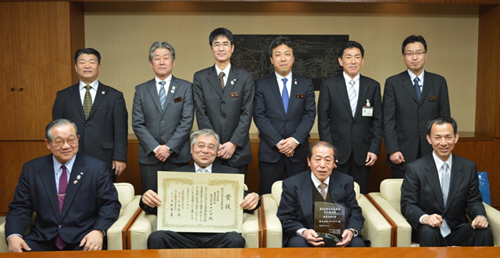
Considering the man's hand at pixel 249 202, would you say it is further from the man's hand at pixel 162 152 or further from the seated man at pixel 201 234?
the man's hand at pixel 162 152

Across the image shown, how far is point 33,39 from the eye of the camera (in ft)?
17.1

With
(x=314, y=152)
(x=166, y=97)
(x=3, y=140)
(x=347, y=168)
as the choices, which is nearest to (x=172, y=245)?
(x=314, y=152)

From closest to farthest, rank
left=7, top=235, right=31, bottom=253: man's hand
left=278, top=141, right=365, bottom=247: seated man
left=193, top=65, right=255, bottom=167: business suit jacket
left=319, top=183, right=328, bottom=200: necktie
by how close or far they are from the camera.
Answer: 1. left=7, top=235, right=31, bottom=253: man's hand
2. left=278, top=141, right=365, bottom=247: seated man
3. left=319, top=183, right=328, bottom=200: necktie
4. left=193, top=65, right=255, bottom=167: business suit jacket

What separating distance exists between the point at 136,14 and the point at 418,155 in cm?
363

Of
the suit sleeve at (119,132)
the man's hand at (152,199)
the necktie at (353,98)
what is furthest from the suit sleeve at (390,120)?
the suit sleeve at (119,132)

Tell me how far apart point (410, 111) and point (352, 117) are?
0.52 m

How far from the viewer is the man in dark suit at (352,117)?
167 inches

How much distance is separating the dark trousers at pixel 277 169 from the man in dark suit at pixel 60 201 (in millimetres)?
1413

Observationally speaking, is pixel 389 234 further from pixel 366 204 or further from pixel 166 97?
pixel 166 97

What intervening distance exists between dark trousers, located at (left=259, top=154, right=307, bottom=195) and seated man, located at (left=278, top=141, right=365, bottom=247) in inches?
30.7

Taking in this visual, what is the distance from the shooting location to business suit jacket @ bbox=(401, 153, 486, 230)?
3.44 metres

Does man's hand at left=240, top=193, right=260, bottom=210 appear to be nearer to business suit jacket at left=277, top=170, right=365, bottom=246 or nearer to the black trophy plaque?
business suit jacket at left=277, top=170, right=365, bottom=246

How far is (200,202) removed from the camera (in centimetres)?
319

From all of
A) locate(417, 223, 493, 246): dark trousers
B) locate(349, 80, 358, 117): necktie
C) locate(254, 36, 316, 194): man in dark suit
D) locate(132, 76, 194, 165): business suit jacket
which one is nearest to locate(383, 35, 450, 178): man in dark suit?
locate(349, 80, 358, 117): necktie
